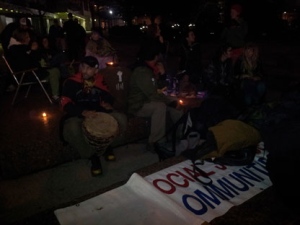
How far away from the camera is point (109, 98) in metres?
4.43

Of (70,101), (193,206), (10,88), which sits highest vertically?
(70,101)

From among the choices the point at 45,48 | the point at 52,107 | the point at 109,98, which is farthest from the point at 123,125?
the point at 45,48

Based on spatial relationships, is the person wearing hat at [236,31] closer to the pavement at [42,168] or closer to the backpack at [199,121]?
the backpack at [199,121]

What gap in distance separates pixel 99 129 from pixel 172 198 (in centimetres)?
140

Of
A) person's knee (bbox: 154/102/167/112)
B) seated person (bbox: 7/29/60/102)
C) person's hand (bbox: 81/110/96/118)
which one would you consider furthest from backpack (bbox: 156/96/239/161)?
seated person (bbox: 7/29/60/102)

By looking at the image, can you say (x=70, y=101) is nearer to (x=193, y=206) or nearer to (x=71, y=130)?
(x=71, y=130)

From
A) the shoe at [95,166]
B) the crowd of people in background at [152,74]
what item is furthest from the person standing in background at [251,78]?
the shoe at [95,166]

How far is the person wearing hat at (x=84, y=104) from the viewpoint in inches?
151

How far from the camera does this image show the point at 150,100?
4617 mm

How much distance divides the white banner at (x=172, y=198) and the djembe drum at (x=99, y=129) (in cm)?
91

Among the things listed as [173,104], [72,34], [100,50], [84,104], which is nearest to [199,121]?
[173,104]

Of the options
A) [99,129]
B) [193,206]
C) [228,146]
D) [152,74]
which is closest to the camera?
[193,206]

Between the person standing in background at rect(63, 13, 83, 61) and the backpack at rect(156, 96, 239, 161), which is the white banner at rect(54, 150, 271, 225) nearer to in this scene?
the backpack at rect(156, 96, 239, 161)

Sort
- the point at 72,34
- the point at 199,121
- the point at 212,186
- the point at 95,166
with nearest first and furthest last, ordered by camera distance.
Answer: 1. the point at 212,186
2. the point at 199,121
3. the point at 95,166
4. the point at 72,34
